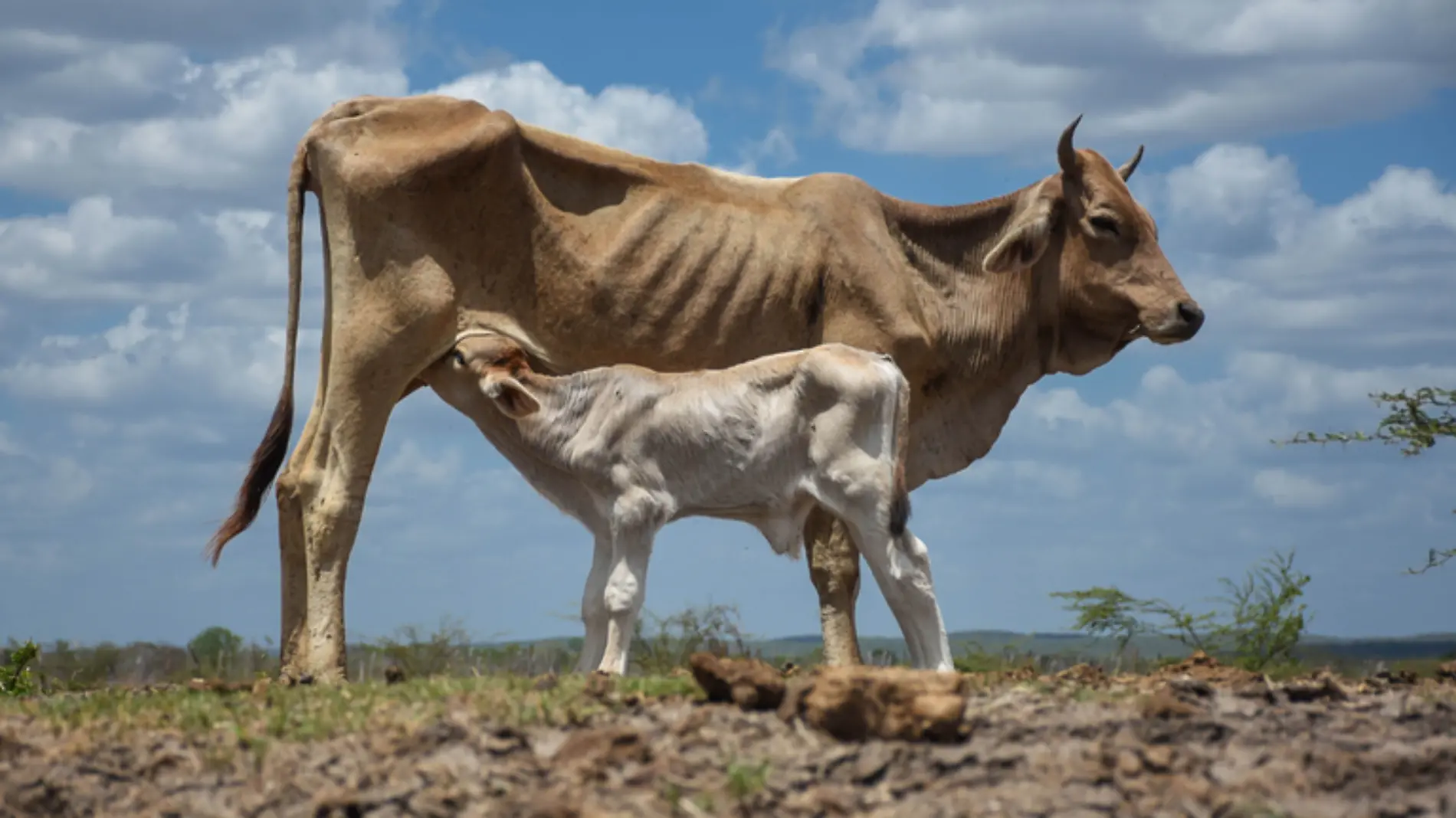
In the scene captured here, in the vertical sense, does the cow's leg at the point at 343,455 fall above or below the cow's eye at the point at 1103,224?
below

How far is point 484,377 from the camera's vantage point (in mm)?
11188

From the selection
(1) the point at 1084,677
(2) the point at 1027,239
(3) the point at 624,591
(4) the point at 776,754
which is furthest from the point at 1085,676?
(4) the point at 776,754

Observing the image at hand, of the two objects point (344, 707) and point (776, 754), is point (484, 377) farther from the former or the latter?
point (776, 754)

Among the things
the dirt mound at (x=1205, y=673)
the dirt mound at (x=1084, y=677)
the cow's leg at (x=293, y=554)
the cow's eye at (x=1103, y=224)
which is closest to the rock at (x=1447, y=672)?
the dirt mound at (x=1205, y=673)

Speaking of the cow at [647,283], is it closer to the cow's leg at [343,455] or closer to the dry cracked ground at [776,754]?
the cow's leg at [343,455]

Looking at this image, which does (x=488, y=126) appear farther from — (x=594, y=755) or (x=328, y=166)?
(x=594, y=755)

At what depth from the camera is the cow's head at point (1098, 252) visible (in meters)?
13.8

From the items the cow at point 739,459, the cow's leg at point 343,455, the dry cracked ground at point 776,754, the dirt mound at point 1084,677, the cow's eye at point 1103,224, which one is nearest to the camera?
the dry cracked ground at point 776,754

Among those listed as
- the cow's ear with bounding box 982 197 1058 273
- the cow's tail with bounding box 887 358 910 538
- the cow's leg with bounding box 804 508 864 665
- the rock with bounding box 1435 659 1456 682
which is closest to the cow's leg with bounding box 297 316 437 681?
the cow's leg with bounding box 804 508 864 665

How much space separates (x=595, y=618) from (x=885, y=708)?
12.0 feet

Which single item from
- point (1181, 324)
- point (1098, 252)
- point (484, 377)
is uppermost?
point (1098, 252)

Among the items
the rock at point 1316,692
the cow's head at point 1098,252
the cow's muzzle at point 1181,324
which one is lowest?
the rock at point 1316,692

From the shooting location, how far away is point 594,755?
6.84 m

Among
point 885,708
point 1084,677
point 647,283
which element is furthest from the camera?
point 647,283
